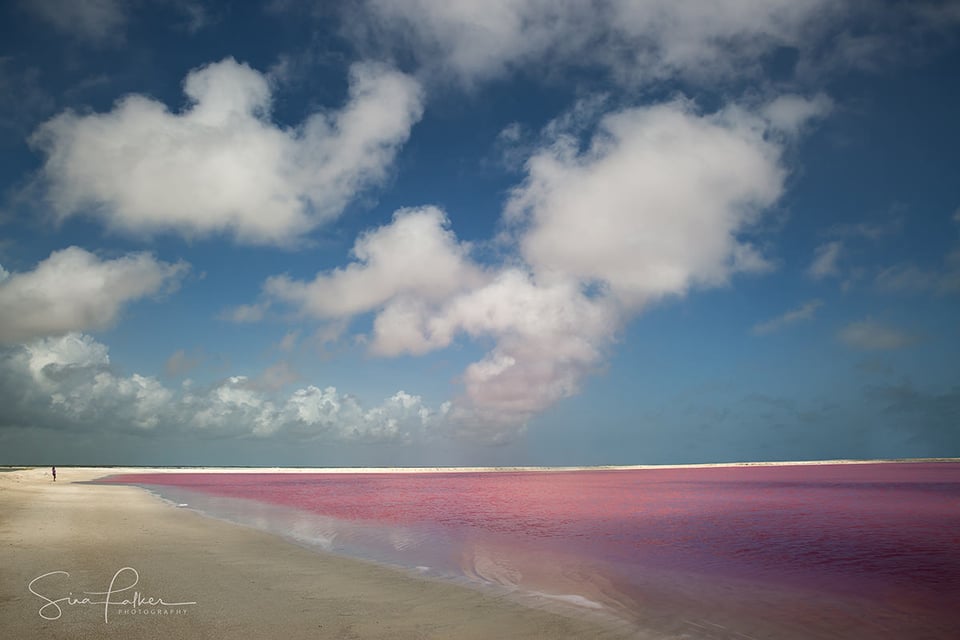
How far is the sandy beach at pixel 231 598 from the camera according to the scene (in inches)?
401

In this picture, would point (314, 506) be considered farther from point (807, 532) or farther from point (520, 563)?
point (807, 532)

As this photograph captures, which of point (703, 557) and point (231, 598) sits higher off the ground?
point (231, 598)

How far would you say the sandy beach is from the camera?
33.4ft

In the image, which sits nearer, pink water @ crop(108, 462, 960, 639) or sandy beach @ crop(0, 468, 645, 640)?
sandy beach @ crop(0, 468, 645, 640)

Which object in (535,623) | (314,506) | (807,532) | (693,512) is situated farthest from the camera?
(314,506)

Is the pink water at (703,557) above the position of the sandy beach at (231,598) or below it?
below

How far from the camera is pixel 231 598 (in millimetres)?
12336

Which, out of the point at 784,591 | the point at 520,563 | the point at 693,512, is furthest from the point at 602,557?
the point at 693,512

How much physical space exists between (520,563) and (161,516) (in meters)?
23.8

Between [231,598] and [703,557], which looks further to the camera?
[703,557]

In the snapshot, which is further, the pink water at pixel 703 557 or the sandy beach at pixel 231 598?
the pink water at pixel 703 557

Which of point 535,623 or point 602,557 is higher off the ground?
point 535,623

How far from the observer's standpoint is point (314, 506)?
4122 cm

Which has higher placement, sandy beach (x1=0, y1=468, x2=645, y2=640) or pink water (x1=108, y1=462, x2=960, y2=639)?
sandy beach (x1=0, y1=468, x2=645, y2=640)
